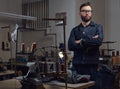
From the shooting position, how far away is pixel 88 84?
1.99 meters

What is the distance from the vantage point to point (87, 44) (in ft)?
8.08

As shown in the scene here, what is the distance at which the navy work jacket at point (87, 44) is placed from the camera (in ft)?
8.03

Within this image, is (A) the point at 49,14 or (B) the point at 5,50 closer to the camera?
(B) the point at 5,50

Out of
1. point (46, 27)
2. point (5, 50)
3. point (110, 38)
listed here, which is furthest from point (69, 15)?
point (5, 50)

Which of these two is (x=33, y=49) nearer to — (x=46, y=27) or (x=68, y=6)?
(x=46, y=27)

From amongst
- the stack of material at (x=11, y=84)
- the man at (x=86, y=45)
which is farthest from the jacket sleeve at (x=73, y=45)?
the stack of material at (x=11, y=84)

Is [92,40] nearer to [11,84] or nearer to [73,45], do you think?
[73,45]

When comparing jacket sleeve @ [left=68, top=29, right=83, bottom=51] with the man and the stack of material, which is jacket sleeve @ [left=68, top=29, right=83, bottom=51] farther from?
the stack of material

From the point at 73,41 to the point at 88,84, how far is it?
0.70 metres

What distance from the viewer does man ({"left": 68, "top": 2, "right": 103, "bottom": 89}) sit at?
8.00 feet

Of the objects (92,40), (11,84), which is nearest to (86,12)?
(92,40)

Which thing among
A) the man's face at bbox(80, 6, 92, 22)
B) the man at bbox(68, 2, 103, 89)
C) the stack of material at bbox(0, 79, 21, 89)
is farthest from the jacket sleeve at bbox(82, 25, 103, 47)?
the stack of material at bbox(0, 79, 21, 89)

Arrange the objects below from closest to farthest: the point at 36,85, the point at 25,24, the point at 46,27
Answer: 1. the point at 36,85
2. the point at 25,24
3. the point at 46,27

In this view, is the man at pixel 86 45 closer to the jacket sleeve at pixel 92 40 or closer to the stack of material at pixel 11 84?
the jacket sleeve at pixel 92 40
